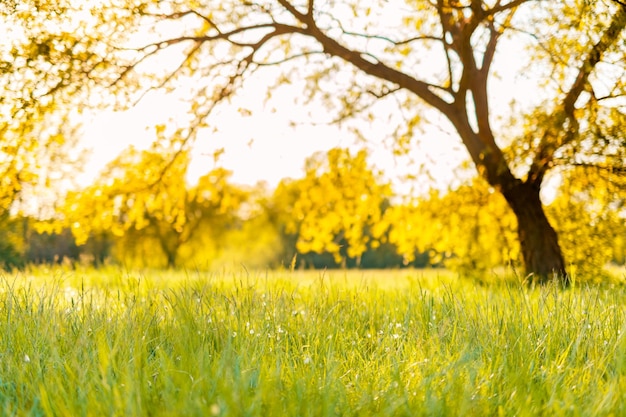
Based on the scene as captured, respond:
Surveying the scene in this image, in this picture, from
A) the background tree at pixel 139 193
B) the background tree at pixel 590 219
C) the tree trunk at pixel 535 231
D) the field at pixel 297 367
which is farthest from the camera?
the tree trunk at pixel 535 231

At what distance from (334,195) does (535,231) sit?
129 inches

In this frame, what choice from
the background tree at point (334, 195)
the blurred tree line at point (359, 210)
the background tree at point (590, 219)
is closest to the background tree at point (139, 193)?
the blurred tree line at point (359, 210)

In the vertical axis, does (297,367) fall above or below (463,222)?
below

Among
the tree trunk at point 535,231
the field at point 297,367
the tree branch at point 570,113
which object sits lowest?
the field at point 297,367

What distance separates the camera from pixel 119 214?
952cm

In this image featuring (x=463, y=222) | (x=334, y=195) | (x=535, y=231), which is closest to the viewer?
(x=535, y=231)

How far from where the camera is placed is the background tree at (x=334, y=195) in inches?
422

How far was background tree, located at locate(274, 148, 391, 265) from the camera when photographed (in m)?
10.7

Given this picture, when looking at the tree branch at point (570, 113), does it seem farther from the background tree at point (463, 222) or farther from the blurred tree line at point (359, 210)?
the background tree at point (463, 222)

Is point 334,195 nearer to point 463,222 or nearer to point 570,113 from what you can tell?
point 463,222

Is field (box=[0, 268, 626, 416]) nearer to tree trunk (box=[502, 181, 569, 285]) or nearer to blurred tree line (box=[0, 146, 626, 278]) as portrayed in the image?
blurred tree line (box=[0, 146, 626, 278])

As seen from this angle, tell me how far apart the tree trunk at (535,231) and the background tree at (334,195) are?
2.09 meters

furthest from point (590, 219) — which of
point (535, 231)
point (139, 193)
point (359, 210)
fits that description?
point (139, 193)

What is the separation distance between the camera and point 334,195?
10.8m
